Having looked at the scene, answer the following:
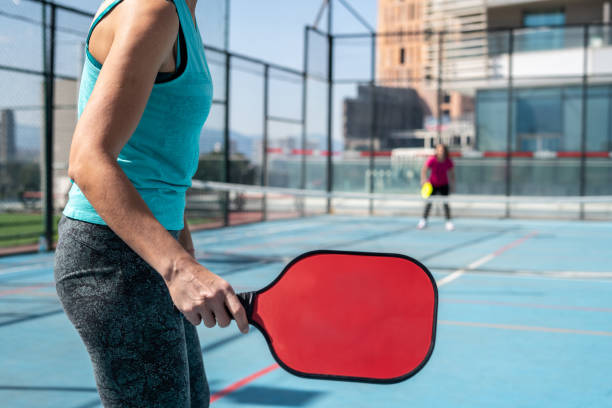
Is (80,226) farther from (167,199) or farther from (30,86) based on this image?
(30,86)

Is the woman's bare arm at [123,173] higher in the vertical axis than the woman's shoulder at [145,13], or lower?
lower

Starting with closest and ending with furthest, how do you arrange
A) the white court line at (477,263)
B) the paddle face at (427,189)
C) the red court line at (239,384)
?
1. the red court line at (239,384)
2. the white court line at (477,263)
3. the paddle face at (427,189)

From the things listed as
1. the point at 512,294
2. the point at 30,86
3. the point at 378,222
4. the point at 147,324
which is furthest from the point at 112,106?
the point at 378,222

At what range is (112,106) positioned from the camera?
46.6 inches

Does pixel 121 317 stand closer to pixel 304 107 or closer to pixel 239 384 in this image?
pixel 239 384

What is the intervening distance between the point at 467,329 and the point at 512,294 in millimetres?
1766

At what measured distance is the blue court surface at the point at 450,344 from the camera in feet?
12.7

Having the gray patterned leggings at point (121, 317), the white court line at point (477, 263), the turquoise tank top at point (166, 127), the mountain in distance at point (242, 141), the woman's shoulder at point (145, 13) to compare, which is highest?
the mountain in distance at point (242, 141)

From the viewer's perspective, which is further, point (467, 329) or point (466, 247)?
point (466, 247)

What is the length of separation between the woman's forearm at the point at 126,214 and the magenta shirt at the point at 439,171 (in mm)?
13015

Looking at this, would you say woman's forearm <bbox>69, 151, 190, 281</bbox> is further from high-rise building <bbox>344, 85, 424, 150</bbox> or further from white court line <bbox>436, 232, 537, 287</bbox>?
high-rise building <bbox>344, 85, 424, 150</bbox>

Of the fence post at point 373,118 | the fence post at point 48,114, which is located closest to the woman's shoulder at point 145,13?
the fence post at point 48,114

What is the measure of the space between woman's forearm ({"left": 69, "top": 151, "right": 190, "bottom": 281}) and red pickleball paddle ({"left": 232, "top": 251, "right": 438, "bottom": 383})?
183 millimetres

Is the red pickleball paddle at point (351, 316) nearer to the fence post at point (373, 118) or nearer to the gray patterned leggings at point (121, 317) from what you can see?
the gray patterned leggings at point (121, 317)
